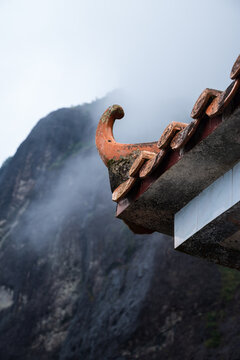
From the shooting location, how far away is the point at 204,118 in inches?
133

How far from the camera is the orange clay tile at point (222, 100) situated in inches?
122

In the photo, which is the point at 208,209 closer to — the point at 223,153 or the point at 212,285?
the point at 223,153

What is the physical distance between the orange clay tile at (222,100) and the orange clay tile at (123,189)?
879 mm

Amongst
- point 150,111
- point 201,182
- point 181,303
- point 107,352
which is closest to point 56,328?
point 107,352

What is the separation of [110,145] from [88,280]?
20439mm

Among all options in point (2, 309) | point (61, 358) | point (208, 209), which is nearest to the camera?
point (208, 209)

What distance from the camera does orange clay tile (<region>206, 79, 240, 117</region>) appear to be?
310cm

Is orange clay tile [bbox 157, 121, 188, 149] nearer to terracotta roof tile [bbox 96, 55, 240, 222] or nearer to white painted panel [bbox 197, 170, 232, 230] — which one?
terracotta roof tile [bbox 96, 55, 240, 222]

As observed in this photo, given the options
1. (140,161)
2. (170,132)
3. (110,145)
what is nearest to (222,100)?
(170,132)

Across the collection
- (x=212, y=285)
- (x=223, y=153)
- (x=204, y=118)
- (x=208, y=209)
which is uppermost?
(x=204, y=118)

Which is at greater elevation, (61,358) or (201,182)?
(201,182)

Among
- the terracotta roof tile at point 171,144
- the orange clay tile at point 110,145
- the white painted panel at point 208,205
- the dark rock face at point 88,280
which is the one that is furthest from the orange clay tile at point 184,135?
the dark rock face at point 88,280

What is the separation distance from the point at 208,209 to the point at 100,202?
2471 cm

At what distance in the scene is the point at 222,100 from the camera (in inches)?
125
